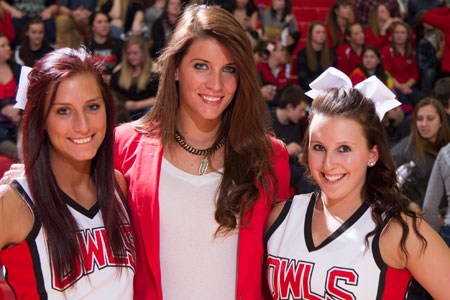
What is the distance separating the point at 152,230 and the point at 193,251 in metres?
0.18

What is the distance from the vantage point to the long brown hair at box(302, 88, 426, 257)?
2262 millimetres

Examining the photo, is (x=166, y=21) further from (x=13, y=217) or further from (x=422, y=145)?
(x=13, y=217)

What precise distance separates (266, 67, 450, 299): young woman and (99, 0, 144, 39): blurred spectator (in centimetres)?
549

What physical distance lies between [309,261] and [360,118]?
556 millimetres

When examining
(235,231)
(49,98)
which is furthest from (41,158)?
(235,231)

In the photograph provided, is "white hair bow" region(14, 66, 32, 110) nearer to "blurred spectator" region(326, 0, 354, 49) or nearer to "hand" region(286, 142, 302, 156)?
"hand" region(286, 142, 302, 156)

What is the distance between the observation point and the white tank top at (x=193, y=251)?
2328 millimetres

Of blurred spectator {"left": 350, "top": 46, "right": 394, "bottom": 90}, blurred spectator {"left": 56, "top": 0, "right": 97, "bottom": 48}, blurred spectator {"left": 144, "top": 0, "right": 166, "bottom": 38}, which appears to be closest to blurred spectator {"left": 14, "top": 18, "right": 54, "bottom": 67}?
blurred spectator {"left": 56, "top": 0, "right": 97, "bottom": 48}

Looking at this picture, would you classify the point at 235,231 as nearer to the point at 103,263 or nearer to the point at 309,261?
the point at 309,261

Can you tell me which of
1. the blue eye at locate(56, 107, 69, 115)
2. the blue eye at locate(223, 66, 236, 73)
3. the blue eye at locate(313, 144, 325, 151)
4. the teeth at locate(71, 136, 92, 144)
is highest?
the blue eye at locate(223, 66, 236, 73)

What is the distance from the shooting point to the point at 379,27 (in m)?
8.73

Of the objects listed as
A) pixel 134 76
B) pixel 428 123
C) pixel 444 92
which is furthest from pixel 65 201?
pixel 444 92

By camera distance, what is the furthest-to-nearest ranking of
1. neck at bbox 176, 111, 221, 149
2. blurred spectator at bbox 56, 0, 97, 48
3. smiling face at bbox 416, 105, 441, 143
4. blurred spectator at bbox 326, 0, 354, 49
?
1. blurred spectator at bbox 326, 0, 354, 49
2. blurred spectator at bbox 56, 0, 97, 48
3. smiling face at bbox 416, 105, 441, 143
4. neck at bbox 176, 111, 221, 149

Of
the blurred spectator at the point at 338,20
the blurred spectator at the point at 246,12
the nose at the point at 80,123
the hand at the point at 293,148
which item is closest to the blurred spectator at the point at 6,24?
the blurred spectator at the point at 246,12
